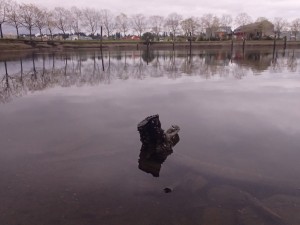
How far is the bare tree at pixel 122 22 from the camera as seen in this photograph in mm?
130375

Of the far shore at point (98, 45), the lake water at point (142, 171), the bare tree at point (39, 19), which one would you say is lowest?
the lake water at point (142, 171)

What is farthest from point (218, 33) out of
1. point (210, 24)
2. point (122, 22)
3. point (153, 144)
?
point (153, 144)

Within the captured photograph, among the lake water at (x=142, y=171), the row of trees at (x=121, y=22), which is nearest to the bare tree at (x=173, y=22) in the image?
the row of trees at (x=121, y=22)

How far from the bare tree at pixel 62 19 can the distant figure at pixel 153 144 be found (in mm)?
109187

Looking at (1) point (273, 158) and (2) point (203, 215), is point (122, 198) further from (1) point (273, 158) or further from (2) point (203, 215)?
(1) point (273, 158)

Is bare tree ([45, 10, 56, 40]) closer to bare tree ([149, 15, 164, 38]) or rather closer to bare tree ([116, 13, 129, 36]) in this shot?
bare tree ([116, 13, 129, 36])

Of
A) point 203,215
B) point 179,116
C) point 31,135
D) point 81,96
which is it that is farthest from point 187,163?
point 81,96

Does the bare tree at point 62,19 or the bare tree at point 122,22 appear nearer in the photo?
the bare tree at point 62,19

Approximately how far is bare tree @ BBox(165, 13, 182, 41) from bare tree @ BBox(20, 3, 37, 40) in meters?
52.8

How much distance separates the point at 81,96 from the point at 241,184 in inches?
507

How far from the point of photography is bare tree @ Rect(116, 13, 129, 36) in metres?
130

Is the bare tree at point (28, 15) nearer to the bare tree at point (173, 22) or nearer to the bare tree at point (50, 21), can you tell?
the bare tree at point (50, 21)

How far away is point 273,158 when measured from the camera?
30.5 ft

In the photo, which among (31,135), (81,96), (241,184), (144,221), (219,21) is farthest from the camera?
(219,21)
